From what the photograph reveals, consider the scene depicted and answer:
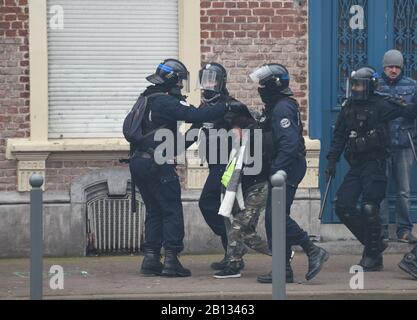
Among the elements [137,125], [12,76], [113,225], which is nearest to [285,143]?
[137,125]

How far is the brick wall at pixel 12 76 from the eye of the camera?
1305cm

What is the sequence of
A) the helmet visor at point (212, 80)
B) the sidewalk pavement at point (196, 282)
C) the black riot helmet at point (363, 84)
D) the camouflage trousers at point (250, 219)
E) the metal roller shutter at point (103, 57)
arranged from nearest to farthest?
the sidewalk pavement at point (196, 282) → the camouflage trousers at point (250, 219) → the helmet visor at point (212, 80) → the black riot helmet at point (363, 84) → the metal roller shutter at point (103, 57)

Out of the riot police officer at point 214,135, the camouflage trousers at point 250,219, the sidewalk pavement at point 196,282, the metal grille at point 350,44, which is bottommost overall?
the sidewalk pavement at point 196,282

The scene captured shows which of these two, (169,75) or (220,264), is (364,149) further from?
(169,75)

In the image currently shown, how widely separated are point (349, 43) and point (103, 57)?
2.73 m

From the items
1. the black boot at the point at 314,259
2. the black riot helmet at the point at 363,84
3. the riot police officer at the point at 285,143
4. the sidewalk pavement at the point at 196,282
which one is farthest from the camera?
the black riot helmet at the point at 363,84

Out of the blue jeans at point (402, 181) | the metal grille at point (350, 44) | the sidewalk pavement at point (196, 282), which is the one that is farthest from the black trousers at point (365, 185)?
the metal grille at point (350, 44)

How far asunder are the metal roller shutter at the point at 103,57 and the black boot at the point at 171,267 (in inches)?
85.3

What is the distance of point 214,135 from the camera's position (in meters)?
11.8

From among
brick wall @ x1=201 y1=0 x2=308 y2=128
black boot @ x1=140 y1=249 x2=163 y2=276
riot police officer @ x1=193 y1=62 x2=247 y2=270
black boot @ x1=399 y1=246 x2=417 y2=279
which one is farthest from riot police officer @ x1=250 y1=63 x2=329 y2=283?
brick wall @ x1=201 y1=0 x2=308 y2=128

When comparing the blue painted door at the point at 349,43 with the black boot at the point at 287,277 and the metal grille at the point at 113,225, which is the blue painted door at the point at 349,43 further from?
the black boot at the point at 287,277

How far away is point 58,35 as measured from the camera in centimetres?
1324

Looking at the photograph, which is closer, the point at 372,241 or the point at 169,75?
the point at 169,75

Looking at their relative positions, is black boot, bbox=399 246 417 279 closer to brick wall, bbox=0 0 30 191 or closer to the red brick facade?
the red brick facade
